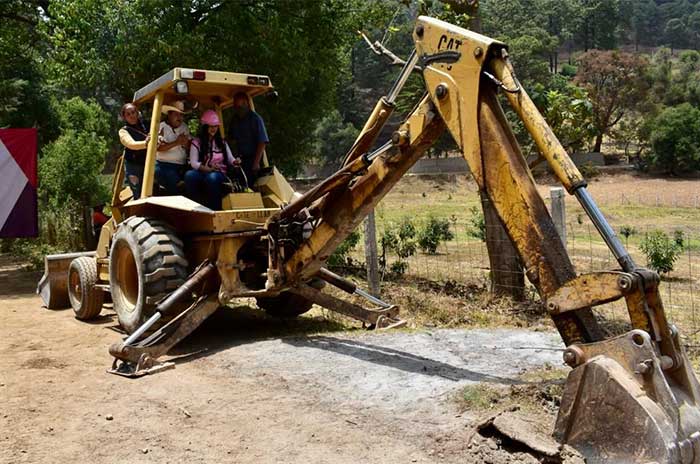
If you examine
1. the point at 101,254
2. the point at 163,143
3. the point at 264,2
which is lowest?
the point at 101,254

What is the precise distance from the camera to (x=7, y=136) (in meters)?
12.7

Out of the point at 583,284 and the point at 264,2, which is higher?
the point at 264,2

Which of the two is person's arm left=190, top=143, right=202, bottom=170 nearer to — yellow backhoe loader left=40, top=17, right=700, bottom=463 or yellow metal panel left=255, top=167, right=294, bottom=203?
yellow backhoe loader left=40, top=17, right=700, bottom=463

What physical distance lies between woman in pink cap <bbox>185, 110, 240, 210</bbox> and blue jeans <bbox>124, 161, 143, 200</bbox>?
2.74 ft

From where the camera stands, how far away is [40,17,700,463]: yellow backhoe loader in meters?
3.75

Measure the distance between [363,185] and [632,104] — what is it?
5443 centimetres

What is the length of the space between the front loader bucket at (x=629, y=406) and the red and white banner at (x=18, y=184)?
11266mm

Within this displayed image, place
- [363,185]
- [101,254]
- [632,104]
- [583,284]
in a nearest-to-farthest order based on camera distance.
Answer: [583,284]
[363,185]
[101,254]
[632,104]

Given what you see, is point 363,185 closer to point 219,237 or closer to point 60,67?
point 219,237

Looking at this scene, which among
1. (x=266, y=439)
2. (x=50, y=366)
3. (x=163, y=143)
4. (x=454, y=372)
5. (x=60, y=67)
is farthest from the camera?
(x=60, y=67)

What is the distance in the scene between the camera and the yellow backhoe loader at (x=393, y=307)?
3.75 m

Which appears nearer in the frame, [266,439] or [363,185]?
[266,439]

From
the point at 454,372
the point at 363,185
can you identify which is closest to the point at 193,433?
the point at 454,372

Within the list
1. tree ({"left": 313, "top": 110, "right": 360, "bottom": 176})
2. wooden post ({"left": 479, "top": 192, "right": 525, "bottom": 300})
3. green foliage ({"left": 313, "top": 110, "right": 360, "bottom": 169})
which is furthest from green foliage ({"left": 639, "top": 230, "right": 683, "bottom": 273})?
green foliage ({"left": 313, "top": 110, "right": 360, "bottom": 169})
